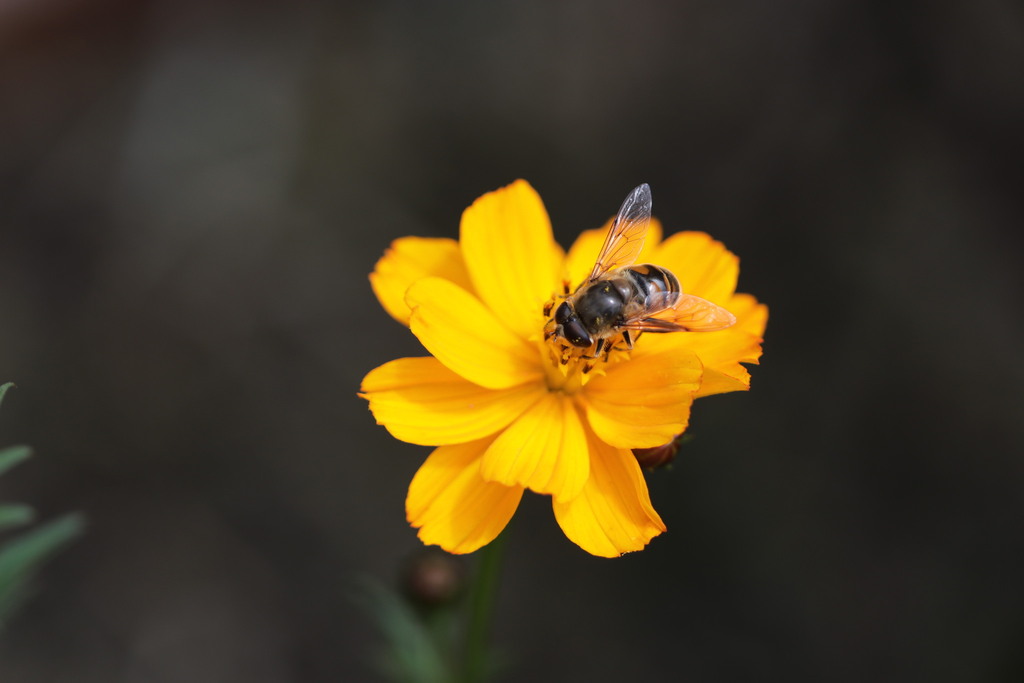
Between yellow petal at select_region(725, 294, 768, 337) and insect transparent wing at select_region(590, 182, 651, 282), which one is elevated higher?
insect transparent wing at select_region(590, 182, 651, 282)

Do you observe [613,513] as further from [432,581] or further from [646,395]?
[432,581]

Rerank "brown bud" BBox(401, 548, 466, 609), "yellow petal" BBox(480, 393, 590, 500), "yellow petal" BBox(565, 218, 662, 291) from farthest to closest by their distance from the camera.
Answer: "brown bud" BBox(401, 548, 466, 609)
"yellow petal" BBox(565, 218, 662, 291)
"yellow petal" BBox(480, 393, 590, 500)

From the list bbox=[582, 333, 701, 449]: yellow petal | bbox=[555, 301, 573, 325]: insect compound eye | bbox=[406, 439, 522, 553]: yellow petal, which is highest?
bbox=[555, 301, 573, 325]: insect compound eye

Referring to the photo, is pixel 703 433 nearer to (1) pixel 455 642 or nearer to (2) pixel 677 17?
(1) pixel 455 642

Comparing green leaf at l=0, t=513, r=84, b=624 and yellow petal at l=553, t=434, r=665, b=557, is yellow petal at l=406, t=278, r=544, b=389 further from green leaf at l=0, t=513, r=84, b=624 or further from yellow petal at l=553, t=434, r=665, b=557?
green leaf at l=0, t=513, r=84, b=624

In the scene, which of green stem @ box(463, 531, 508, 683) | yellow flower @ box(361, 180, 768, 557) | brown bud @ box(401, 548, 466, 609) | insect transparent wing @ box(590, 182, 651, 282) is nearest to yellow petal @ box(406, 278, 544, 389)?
yellow flower @ box(361, 180, 768, 557)

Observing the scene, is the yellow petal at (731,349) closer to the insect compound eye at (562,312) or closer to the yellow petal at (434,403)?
the insect compound eye at (562,312)

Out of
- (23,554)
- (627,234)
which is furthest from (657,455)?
(23,554)

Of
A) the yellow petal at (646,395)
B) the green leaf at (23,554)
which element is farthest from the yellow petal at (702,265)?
the green leaf at (23,554)
